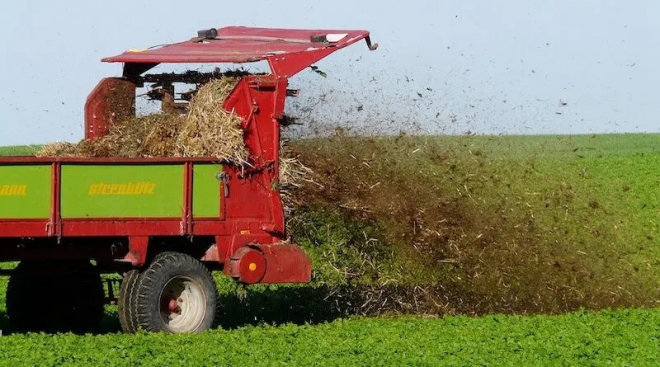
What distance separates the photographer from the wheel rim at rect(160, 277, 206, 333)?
10328 millimetres

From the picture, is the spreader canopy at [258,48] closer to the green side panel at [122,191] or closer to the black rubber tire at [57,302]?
the green side panel at [122,191]

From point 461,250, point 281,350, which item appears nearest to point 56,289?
point 281,350

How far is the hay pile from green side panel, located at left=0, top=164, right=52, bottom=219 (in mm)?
1462

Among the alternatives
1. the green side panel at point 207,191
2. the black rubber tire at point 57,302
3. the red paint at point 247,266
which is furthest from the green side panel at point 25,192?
the red paint at point 247,266

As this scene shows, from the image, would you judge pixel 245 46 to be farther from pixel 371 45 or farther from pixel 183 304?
pixel 183 304

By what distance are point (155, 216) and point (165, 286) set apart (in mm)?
651

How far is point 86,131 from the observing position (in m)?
11.3

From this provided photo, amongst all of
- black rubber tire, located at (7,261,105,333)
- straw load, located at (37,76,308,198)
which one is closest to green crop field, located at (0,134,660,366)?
black rubber tire, located at (7,261,105,333)

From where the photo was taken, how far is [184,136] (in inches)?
415

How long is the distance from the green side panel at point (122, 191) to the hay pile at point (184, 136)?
46 centimetres

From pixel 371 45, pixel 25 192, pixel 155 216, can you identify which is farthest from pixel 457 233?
pixel 25 192

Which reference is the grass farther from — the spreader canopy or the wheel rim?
the wheel rim

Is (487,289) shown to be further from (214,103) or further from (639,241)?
(639,241)

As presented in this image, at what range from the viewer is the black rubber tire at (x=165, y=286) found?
10015mm
